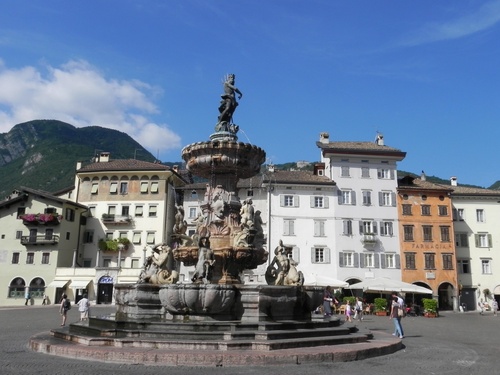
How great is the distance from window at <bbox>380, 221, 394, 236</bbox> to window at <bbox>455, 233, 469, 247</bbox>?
7.72 meters

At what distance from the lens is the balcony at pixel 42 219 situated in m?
50.7

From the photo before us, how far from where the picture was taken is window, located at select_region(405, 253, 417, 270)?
50.0 m

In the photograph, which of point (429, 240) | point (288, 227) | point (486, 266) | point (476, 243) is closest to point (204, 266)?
point (288, 227)

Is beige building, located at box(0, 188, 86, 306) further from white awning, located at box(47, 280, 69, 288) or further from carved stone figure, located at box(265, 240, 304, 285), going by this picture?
carved stone figure, located at box(265, 240, 304, 285)

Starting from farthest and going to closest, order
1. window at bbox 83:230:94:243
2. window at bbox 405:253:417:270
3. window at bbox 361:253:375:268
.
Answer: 1. window at bbox 83:230:94:243
2. window at bbox 405:253:417:270
3. window at bbox 361:253:375:268

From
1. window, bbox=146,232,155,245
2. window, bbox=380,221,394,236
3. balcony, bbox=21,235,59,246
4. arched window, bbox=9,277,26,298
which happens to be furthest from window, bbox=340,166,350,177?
arched window, bbox=9,277,26,298

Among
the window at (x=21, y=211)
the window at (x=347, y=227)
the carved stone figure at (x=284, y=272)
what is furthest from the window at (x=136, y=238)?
the carved stone figure at (x=284, y=272)

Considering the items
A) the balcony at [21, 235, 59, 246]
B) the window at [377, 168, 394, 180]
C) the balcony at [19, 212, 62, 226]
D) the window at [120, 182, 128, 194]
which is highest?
the window at [377, 168, 394, 180]

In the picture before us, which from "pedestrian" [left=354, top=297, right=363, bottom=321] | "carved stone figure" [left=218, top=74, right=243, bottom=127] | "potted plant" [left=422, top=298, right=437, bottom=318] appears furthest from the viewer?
"potted plant" [left=422, top=298, right=437, bottom=318]

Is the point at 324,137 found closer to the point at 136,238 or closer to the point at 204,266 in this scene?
the point at 136,238

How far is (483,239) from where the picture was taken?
5266 centimetres

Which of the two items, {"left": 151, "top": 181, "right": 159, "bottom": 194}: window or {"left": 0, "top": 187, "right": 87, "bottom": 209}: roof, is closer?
{"left": 0, "top": 187, "right": 87, "bottom": 209}: roof

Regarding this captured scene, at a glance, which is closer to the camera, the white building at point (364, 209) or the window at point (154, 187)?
the white building at point (364, 209)

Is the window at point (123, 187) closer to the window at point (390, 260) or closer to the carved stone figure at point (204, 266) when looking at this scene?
the window at point (390, 260)
